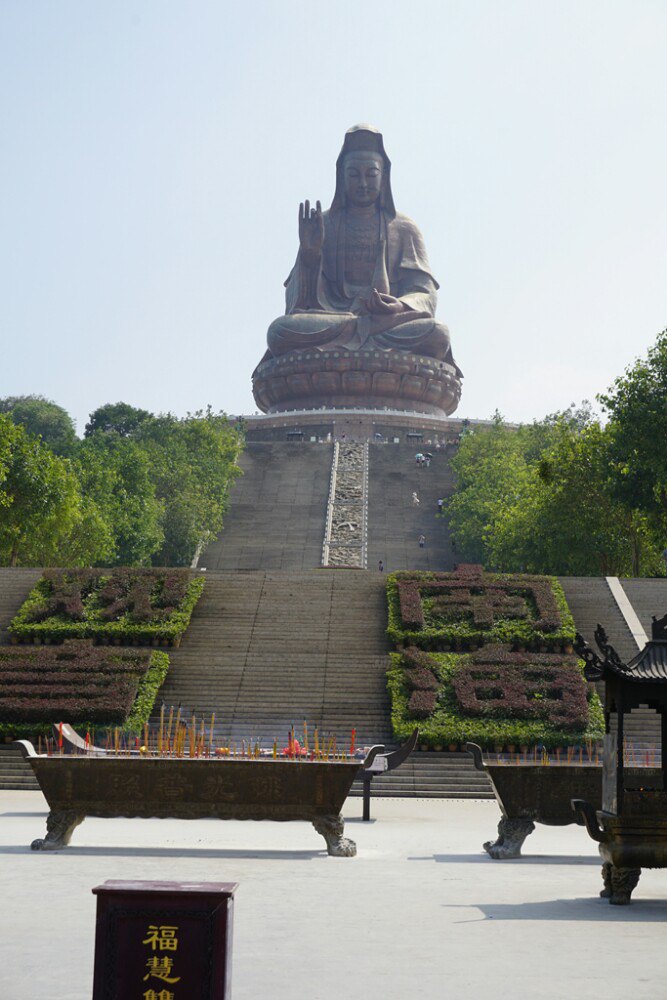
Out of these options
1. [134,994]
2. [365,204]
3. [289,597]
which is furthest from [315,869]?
[365,204]

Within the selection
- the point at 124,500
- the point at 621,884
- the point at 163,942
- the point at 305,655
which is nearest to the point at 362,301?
the point at 124,500

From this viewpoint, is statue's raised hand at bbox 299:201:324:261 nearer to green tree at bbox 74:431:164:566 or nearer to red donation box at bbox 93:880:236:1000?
green tree at bbox 74:431:164:566

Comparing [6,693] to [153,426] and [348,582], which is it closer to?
[348,582]

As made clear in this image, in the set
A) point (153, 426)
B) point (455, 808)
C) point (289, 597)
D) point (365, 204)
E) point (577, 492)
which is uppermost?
point (365, 204)

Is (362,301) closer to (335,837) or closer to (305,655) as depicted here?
(305,655)

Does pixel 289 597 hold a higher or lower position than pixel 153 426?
lower

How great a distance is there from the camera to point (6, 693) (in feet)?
75.9

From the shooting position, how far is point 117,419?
65.1 meters

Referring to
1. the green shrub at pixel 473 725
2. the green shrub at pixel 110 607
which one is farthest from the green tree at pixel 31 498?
the green shrub at pixel 473 725

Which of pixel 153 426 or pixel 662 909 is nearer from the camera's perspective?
pixel 662 909

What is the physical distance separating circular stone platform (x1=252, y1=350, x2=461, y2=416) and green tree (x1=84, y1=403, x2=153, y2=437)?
6.97 metres

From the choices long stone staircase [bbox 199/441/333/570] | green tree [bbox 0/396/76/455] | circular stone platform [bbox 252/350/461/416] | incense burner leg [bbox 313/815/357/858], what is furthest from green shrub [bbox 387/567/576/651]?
green tree [bbox 0/396/76/455]

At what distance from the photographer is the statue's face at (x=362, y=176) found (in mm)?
63469

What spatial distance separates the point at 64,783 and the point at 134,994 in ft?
27.6
